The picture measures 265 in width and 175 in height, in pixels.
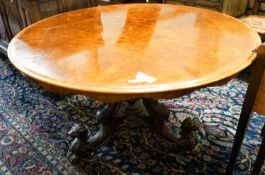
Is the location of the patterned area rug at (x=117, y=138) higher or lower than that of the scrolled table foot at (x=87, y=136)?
lower

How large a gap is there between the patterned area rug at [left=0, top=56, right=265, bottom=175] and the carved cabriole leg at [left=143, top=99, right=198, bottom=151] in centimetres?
6

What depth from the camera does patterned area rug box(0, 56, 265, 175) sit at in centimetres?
125

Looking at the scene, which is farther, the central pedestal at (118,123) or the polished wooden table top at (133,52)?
the central pedestal at (118,123)

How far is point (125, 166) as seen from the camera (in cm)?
125

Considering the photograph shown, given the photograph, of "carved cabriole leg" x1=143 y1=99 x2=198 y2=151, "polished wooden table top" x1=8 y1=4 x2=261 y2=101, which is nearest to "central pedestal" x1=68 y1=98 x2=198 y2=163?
"carved cabriole leg" x1=143 y1=99 x2=198 y2=151

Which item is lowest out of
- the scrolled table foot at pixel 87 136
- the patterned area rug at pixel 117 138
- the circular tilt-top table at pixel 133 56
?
the patterned area rug at pixel 117 138

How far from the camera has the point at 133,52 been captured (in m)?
0.96

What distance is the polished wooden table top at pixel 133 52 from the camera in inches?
30.4

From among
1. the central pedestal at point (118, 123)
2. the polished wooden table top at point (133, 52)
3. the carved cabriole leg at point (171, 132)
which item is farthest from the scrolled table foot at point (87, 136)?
the polished wooden table top at point (133, 52)

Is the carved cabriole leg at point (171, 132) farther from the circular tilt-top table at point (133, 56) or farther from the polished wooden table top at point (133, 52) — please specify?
the polished wooden table top at point (133, 52)

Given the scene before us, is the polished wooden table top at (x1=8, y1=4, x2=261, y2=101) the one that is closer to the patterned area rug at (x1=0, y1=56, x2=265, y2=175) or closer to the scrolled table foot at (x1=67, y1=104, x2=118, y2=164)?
the scrolled table foot at (x1=67, y1=104, x2=118, y2=164)

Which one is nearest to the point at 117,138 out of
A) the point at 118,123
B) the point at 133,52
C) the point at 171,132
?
the point at 118,123

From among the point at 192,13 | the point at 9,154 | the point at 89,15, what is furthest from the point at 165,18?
the point at 9,154

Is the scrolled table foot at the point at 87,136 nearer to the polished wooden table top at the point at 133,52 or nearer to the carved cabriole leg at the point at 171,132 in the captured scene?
the carved cabriole leg at the point at 171,132
